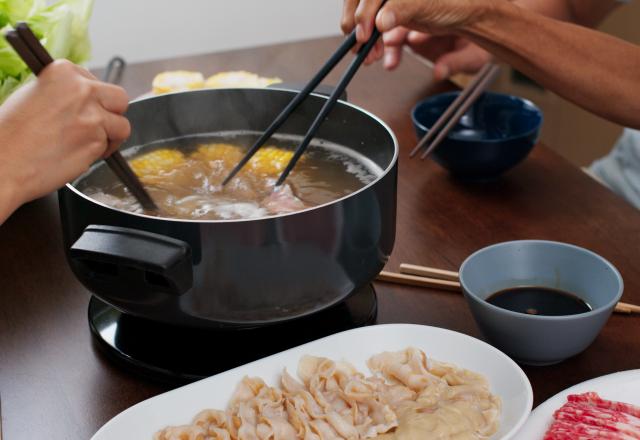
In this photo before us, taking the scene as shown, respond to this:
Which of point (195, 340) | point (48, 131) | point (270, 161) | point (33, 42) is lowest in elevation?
point (195, 340)

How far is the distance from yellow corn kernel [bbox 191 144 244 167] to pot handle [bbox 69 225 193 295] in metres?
0.44

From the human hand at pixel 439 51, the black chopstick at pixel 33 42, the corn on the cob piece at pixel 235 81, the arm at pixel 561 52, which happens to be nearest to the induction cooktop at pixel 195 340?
the black chopstick at pixel 33 42

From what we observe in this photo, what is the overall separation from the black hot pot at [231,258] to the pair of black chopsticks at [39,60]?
0.31 feet

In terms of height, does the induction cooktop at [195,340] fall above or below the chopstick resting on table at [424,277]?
above

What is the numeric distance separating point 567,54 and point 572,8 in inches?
23.3

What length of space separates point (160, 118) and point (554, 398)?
805 mm

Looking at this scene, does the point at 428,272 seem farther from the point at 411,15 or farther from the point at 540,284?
the point at 411,15

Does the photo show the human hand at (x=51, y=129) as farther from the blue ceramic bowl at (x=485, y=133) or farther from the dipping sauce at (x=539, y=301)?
the blue ceramic bowl at (x=485, y=133)

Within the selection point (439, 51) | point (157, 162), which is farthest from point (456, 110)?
point (157, 162)

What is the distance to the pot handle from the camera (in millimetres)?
939

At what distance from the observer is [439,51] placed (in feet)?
7.11

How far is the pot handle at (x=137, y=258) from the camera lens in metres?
0.94

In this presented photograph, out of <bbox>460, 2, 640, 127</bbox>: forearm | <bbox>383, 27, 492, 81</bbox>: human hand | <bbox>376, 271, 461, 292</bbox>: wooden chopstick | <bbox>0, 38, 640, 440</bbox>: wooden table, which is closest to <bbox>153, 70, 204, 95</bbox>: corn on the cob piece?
<bbox>0, 38, 640, 440</bbox>: wooden table

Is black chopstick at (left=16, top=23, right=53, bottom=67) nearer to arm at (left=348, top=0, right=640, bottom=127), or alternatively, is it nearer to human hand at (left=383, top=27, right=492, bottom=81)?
arm at (left=348, top=0, right=640, bottom=127)
